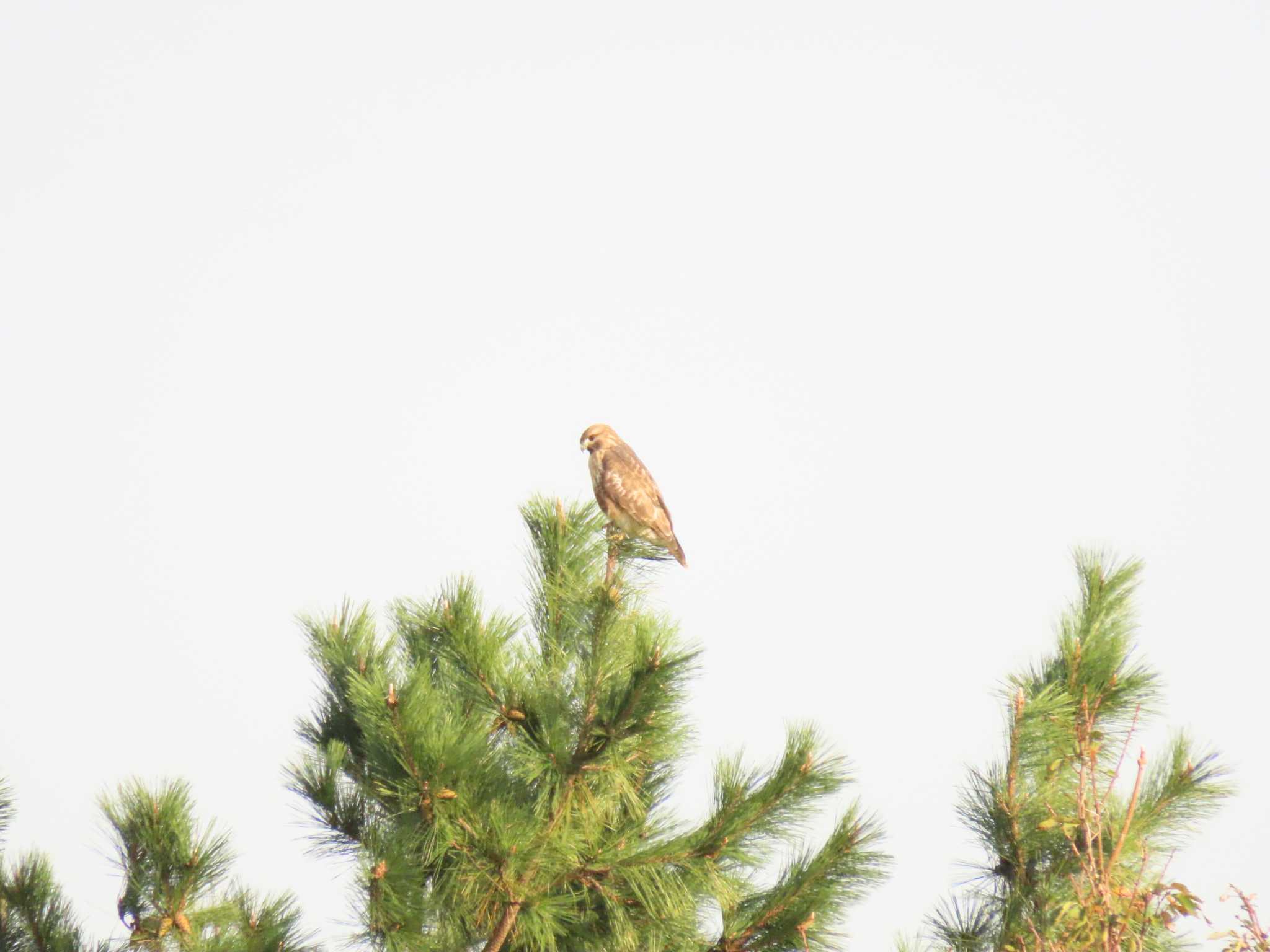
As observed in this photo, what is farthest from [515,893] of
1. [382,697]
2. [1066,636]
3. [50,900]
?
[1066,636]

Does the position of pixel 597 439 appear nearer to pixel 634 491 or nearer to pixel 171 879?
pixel 634 491

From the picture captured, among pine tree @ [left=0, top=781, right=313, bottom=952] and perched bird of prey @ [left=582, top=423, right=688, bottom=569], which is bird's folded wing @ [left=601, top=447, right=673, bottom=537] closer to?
→ perched bird of prey @ [left=582, top=423, right=688, bottom=569]

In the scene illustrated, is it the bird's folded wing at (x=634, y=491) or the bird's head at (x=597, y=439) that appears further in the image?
the bird's head at (x=597, y=439)

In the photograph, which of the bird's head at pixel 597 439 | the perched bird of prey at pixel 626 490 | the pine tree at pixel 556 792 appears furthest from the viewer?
the bird's head at pixel 597 439

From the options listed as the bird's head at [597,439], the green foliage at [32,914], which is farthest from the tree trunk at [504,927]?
the bird's head at [597,439]

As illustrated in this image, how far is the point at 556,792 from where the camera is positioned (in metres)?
5.59

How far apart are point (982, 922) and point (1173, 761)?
3.75 ft

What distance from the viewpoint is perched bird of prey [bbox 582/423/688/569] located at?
27.6 ft

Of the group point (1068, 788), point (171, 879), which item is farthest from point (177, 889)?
point (1068, 788)

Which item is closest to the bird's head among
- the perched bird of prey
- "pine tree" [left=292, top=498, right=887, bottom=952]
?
the perched bird of prey

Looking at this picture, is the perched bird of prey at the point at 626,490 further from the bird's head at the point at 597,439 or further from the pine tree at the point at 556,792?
the pine tree at the point at 556,792

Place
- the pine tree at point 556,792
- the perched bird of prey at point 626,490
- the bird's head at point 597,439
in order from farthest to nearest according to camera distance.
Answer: the bird's head at point 597,439, the perched bird of prey at point 626,490, the pine tree at point 556,792

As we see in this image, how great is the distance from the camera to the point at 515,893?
544 centimetres

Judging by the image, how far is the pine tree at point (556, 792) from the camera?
17.8 feet
